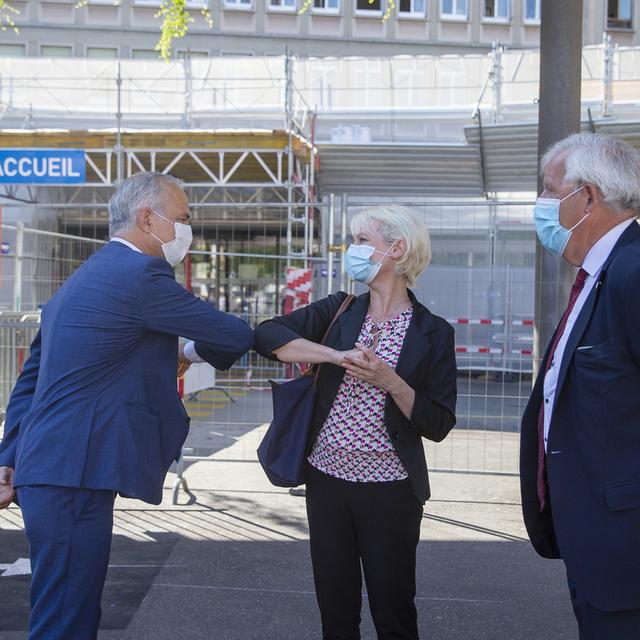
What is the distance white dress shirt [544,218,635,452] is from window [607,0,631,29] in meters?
33.9

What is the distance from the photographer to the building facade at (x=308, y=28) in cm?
3238

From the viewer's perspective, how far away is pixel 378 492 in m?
3.39

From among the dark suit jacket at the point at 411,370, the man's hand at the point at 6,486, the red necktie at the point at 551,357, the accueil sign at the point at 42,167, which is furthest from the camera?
the accueil sign at the point at 42,167

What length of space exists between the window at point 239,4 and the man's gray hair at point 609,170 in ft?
105

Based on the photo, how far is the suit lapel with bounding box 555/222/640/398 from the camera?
255cm

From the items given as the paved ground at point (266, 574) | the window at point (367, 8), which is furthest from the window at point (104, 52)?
the paved ground at point (266, 574)

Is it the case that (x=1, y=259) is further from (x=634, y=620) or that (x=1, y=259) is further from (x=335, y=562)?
(x=634, y=620)

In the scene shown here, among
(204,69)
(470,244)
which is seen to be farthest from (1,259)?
(204,69)

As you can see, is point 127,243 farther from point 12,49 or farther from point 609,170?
point 12,49

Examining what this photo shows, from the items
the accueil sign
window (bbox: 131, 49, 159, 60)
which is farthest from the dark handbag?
window (bbox: 131, 49, 159, 60)

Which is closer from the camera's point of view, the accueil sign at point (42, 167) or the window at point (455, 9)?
the accueil sign at point (42, 167)

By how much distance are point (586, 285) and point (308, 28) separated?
32.1m

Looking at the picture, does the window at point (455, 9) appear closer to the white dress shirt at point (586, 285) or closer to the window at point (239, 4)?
the window at point (239, 4)

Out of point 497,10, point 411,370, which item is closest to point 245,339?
point 411,370
